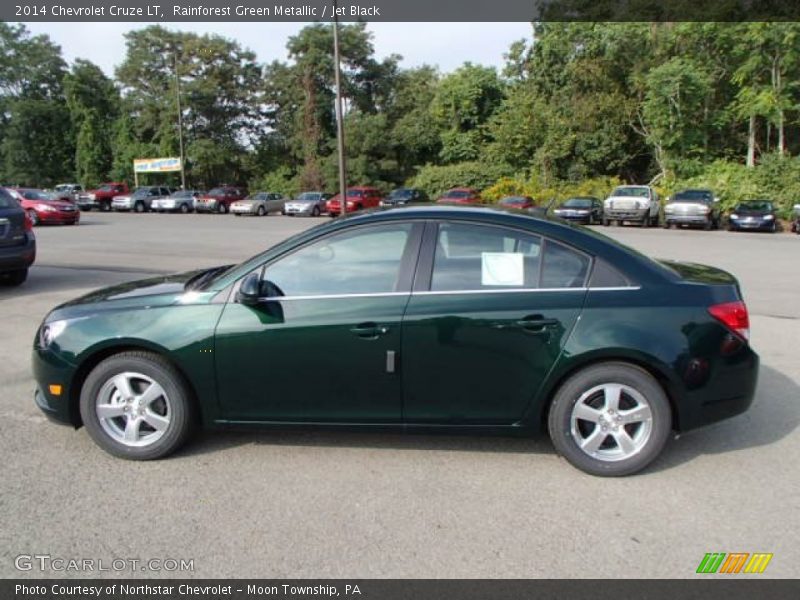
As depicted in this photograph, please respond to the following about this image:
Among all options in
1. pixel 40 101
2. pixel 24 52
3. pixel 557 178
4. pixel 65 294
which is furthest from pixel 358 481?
pixel 24 52

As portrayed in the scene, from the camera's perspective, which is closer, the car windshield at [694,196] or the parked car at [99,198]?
the car windshield at [694,196]

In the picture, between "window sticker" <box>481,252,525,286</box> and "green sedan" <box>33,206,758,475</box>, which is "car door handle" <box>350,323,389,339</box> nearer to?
"green sedan" <box>33,206,758,475</box>

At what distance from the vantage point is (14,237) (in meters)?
9.30

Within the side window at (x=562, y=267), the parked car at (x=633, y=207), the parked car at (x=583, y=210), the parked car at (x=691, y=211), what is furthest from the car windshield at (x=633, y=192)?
the side window at (x=562, y=267)

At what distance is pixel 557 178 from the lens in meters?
42.4

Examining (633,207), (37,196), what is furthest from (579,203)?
(37,196)

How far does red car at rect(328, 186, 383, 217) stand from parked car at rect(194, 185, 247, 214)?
7690mm

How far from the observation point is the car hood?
3.89 m

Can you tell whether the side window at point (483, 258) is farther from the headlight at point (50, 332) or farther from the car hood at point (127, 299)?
the headlight at point (50, 332)

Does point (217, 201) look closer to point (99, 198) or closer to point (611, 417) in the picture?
point (99, 198)

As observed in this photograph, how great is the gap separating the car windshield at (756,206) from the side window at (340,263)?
27943 mm

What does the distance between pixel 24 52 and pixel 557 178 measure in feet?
182

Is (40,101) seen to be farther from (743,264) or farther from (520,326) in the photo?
(520,326)

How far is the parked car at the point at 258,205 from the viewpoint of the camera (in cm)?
Result: 3869
